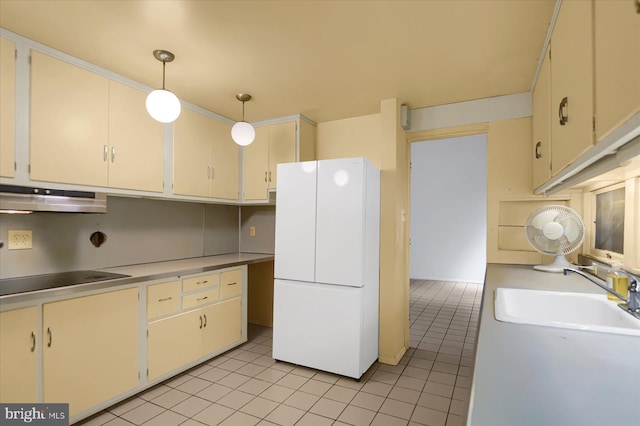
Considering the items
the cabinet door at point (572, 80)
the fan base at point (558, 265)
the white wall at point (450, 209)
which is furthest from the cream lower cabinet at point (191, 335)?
the white wall at point (450, 209)

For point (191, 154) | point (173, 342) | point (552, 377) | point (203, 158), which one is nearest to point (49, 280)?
point (173, 342)

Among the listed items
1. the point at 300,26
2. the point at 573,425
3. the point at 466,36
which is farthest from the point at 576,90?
the point at 300,26

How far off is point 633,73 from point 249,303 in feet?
13.3

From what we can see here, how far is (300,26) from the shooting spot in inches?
74.4

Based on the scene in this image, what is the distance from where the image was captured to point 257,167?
3611 mm

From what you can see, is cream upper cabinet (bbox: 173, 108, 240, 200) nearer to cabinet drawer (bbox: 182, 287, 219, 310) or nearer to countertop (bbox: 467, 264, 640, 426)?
cabinet drawer (bbox: 182, 287, 219, 310)

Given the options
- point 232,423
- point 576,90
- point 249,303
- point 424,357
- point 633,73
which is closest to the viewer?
point 633,73

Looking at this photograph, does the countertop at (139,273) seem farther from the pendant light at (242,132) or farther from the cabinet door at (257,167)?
the pendant light at (242,132)

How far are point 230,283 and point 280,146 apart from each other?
1514 millimetres

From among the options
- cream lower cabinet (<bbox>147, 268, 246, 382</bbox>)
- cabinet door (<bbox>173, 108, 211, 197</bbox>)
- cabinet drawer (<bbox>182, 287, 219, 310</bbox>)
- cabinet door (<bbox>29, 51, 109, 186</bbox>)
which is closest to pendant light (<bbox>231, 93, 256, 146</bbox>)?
cabinet door (<bbox>173, 108, 211, 197</bbox>)

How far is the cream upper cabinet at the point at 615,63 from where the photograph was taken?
737 mm

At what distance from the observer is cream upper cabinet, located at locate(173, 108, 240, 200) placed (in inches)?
117

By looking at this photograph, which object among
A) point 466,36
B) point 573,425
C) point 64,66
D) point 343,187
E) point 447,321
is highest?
point 466,36

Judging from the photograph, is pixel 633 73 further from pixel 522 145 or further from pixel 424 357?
pixel 424 357
